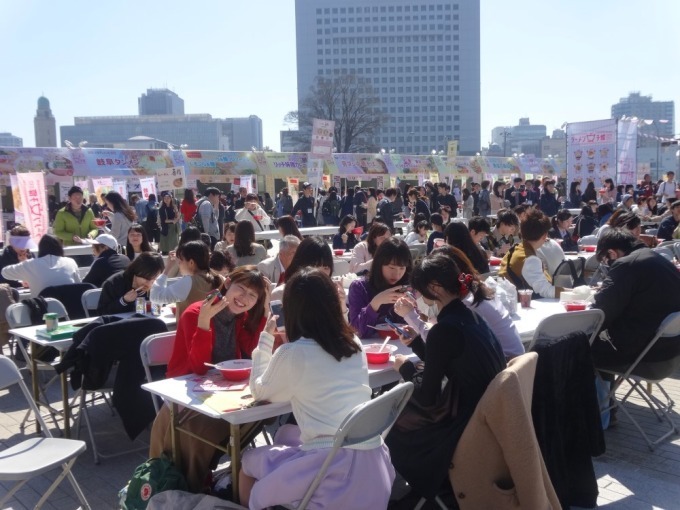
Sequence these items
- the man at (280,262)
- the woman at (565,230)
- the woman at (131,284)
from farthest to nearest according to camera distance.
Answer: the woman at (565,230), the man at (280,262), the woman at (131,284)

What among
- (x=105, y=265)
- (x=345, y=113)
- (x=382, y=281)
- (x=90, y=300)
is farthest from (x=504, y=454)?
(x=345, y=113)

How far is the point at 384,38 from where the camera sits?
120 meters

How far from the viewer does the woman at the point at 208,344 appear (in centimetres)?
314

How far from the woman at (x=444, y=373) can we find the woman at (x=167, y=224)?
9.61 m

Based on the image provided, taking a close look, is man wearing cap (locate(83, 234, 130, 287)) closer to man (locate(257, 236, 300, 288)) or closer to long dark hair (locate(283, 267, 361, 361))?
man (locate(257, 236, 300, 288))

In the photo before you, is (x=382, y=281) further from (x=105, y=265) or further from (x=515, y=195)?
(x=515, y=195)

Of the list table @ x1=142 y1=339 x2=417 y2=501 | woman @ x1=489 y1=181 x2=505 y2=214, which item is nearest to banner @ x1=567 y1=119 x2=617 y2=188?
woman @ x1=489 y1=181 x2=505 y2=214

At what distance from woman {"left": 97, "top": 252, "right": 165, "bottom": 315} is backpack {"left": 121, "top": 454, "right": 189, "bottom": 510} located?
6.74ft

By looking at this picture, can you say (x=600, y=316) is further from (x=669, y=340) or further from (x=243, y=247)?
(x=243, y=247)

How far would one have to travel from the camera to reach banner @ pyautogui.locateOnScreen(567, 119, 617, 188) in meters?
15.9

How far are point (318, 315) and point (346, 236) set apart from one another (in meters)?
6.65

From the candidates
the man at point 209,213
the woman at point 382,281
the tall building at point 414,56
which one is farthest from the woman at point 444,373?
the tall building at point 414,56

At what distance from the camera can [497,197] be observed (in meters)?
16.6

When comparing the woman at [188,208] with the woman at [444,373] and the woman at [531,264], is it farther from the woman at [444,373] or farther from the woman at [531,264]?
the woman at [444,373]
